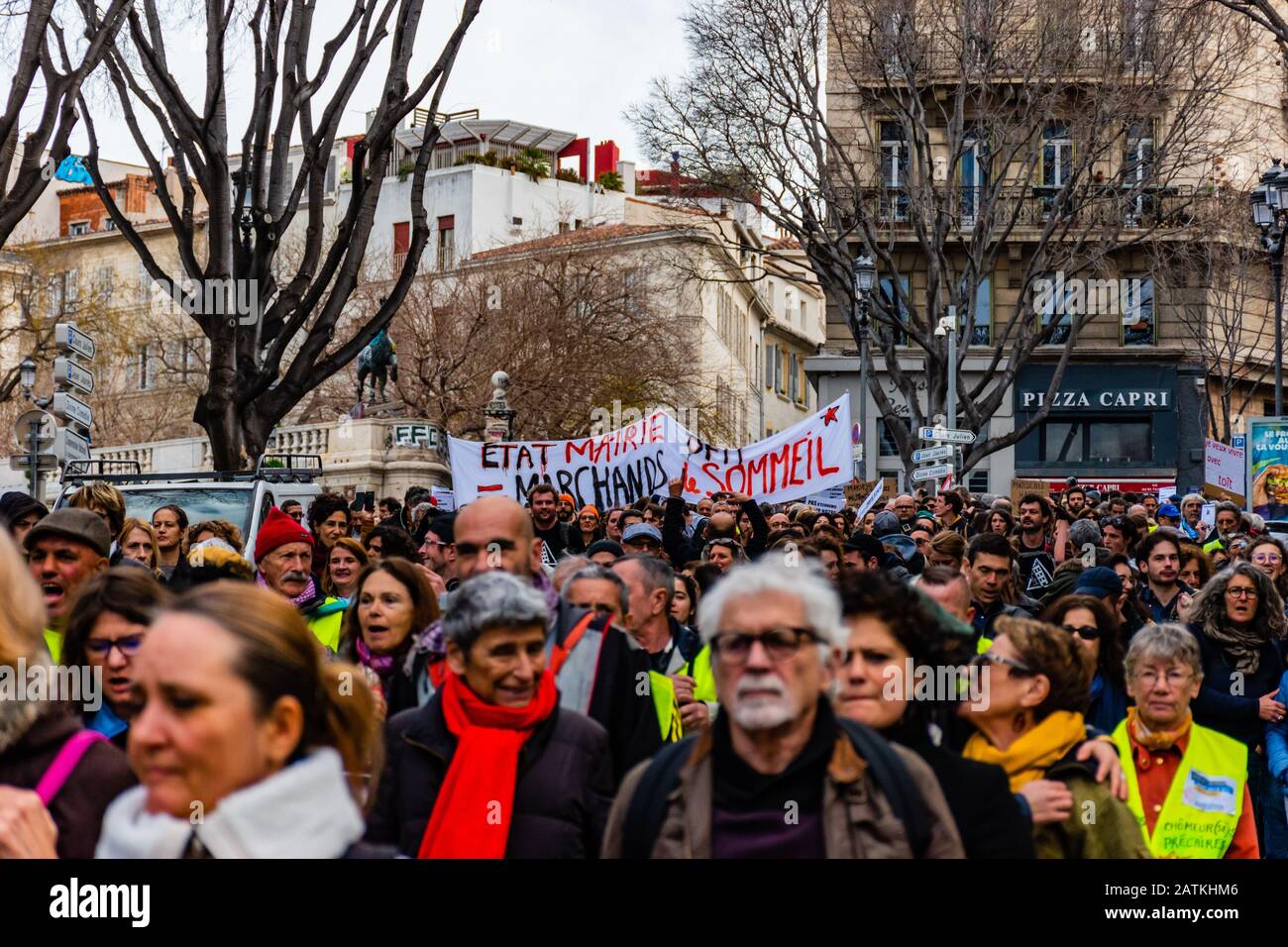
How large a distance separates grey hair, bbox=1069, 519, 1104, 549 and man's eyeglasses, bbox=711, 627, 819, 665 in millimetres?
9267

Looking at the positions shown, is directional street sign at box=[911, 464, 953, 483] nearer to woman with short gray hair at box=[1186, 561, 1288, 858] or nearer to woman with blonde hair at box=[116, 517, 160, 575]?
woman with short gray hair at box=[1186, 561, 1288, 858]

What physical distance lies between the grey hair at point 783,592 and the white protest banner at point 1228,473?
1828cm

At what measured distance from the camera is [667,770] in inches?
163


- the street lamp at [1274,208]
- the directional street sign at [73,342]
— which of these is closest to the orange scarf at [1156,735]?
the directional street sign at [73,342]

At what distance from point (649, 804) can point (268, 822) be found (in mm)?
926

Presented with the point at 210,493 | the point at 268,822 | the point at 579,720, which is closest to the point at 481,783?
the point at 579,720

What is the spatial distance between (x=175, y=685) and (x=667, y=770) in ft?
3.60

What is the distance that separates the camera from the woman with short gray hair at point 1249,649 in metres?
8.75

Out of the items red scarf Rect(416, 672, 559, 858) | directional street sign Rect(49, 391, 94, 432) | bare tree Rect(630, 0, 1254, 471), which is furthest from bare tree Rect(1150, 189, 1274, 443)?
red scarf Rect(416, 672, 559, 858)

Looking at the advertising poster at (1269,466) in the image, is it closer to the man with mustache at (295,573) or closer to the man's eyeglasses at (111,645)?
the man with mustache at (295,573)

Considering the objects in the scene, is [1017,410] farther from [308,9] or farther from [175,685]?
[175,685]

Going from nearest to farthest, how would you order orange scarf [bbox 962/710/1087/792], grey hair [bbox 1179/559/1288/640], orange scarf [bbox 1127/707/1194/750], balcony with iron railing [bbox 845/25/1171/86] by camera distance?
orange scarf [bbox 962/710/1087/792] < orange scarf [bbox 1127/707/1194/750] < grey hair [bbox 1179/559/1288/640] < balcony with iron railing [bbox 845/25/1171/86]

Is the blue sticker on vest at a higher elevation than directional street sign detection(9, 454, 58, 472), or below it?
below

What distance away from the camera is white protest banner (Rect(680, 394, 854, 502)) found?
61.3ft
